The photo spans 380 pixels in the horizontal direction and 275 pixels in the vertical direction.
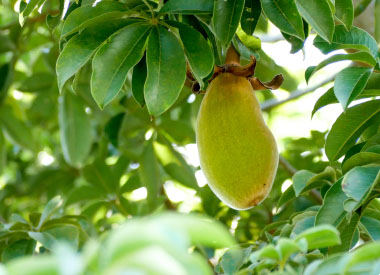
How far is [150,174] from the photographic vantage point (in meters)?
2.07

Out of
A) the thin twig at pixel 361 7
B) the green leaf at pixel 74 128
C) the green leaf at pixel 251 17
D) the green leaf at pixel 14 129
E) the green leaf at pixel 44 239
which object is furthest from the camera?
the green leaf at pixel 14 129

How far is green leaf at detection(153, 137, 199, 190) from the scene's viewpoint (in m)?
2.09

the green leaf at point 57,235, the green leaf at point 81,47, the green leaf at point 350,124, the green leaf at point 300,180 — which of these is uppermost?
the green leaf at point 81,47

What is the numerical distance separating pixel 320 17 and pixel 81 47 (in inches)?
17.2

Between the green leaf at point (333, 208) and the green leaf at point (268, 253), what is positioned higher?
the green leaf at point (268, 253)

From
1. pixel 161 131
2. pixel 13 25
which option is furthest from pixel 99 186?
pixel 13 25

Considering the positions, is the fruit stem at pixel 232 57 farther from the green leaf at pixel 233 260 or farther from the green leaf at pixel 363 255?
the green leaf at pixel 363 255

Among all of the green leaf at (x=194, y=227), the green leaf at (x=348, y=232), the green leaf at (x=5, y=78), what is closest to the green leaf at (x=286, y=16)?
the green leaf at (x=348, y=232)

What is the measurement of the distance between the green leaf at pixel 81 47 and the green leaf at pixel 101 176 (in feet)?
3.16

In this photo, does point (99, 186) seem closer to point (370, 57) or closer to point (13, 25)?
point (13, 25)

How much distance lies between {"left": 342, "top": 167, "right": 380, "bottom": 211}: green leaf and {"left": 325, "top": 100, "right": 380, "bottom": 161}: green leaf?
0.21m

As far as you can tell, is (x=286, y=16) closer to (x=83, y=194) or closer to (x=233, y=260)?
(x=233, y=260)

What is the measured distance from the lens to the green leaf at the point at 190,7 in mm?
1291

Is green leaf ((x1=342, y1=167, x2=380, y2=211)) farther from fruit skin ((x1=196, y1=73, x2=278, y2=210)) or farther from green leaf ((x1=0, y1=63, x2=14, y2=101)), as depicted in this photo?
green leaf ((x1=0, y1=63, x2=14, y2=101))
